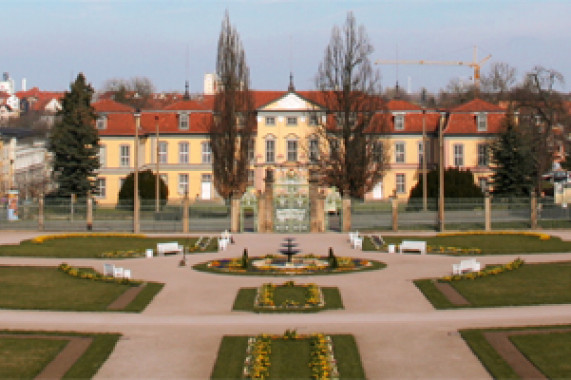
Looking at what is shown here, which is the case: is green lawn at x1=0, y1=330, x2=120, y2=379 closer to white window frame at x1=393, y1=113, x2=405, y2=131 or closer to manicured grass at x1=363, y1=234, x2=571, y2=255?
manicured grass at x1=363, y1=234, x2=571, y2=255

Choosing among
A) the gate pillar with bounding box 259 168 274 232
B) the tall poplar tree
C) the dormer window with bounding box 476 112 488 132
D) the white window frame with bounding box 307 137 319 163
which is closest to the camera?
the gate pillar with bounding box 259 168 274 232

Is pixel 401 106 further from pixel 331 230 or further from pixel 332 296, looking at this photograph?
pixel 332 296

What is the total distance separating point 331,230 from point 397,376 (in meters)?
37.1

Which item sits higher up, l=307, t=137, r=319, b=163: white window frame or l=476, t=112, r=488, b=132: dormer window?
l=476, t=112, r=488, b=132: dormer window

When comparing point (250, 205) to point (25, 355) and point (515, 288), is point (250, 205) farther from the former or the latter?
point (25, 355)

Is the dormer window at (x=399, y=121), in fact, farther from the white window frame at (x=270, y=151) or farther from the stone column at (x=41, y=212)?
the stone column at (x=41, y=212)

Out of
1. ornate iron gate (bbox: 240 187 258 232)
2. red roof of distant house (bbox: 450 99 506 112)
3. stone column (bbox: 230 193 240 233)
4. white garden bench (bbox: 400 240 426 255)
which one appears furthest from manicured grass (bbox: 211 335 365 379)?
red roof of distant house (bbox: 450 99 506 112)

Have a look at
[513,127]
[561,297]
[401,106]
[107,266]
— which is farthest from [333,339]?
[401,106]

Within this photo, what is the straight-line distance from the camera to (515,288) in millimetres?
30125

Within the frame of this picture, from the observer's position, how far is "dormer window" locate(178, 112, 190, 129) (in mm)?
86750

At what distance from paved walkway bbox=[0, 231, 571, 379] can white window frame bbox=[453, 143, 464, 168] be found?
5127 cm

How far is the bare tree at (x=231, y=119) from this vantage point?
67750mm

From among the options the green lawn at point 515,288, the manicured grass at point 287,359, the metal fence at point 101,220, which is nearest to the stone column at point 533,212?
the metal fence at point 101,220

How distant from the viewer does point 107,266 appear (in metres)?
33.6
